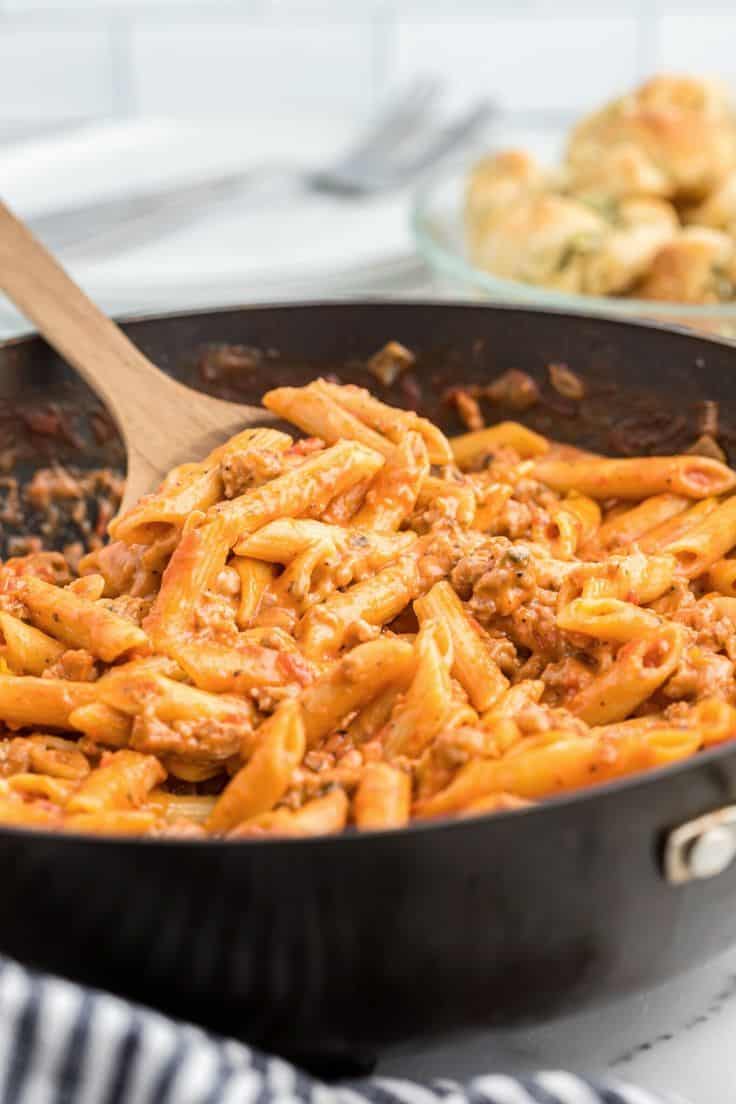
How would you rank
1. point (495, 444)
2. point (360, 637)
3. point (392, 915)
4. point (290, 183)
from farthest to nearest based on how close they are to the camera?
1. point (290, 183)
2. point (495, 444)
3. point (360, 637)
4. point (392, 915)

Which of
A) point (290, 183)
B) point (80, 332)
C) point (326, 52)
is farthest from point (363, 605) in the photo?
point (326, 52)

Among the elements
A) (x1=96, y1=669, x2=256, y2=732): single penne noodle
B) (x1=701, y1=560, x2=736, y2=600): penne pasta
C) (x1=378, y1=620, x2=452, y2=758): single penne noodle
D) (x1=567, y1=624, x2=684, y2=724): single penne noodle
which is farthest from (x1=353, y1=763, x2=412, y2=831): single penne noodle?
(x1=701, y1=560, x2=736, y2=600): penne pasta

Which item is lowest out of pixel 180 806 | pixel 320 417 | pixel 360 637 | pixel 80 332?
pixel 180 806

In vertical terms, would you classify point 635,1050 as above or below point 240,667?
below

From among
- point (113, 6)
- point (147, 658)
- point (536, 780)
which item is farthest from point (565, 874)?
point (113, 6)

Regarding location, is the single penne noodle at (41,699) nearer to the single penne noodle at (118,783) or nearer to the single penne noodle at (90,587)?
the single penne noodle at (118,783)

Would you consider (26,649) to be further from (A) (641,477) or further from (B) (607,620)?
(A) (641,477)
